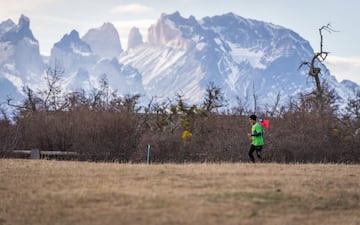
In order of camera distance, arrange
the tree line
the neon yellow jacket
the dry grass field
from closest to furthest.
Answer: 1. the dry grass field
2. the neon yellow jacket
3. the tree line

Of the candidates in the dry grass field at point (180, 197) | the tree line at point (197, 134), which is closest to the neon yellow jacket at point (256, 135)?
the dry grass field at point (180, 197)

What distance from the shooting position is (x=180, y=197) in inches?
577

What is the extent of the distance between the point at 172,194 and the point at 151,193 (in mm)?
498

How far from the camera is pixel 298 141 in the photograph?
3731 centimetres

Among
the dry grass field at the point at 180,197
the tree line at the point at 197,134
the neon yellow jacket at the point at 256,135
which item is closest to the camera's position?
the dry grass field at the point at 180,197

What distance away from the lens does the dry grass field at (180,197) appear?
13.1 m

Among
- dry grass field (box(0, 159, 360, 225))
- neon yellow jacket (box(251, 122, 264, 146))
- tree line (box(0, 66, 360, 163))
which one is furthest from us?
tree line (box(0, 66, 360, 163))

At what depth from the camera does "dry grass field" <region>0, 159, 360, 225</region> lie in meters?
13.1

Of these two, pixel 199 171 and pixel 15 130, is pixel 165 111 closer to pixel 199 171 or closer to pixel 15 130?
pixel 15 130

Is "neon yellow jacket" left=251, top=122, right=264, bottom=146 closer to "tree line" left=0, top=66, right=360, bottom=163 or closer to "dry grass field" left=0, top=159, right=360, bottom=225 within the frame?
"dry grass field" left=0, top=159, right=360, bottom=225

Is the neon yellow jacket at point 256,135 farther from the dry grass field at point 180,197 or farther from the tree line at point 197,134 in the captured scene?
the tree line at point 197,134

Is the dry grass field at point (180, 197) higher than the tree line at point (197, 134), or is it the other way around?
the tree line at point (197, 134)

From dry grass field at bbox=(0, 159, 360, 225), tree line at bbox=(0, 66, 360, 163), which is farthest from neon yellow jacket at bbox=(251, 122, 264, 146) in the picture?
tree line at bbox=(0, 66, 360, 163)

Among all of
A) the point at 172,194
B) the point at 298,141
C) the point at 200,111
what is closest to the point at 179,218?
the point at 172,194
